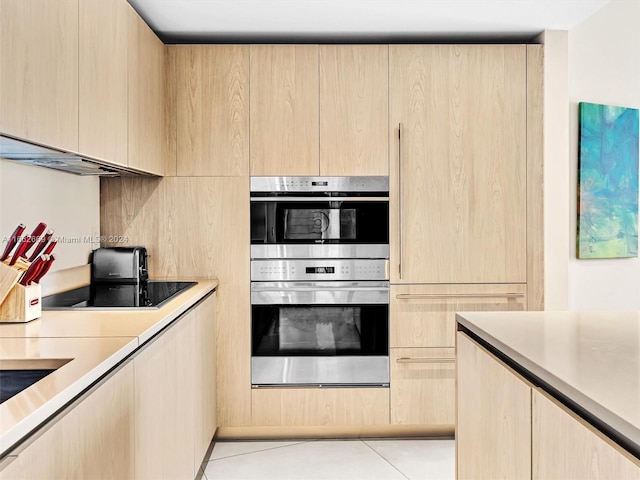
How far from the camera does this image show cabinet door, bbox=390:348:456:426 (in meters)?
3.34

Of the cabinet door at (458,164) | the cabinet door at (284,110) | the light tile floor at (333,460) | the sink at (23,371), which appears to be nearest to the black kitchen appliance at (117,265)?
the cabinet door at (284,110)

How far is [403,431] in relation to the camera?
342 centimetres

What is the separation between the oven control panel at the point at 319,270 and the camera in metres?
3.33

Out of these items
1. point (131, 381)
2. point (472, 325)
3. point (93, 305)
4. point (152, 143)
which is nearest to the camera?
point (131, 381)

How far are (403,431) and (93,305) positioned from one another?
1920mm

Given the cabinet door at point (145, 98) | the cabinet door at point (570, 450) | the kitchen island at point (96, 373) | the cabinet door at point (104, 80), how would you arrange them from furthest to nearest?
the cabinet door at point (145, 98), the cabinet door at point (104, 80), the kitchen island at point (96, 373), the cabinet door at point (570, 450)

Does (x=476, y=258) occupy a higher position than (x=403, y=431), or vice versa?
(x=476, y=258)

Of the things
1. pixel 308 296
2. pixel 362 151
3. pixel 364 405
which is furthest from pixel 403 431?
pixel 362 151

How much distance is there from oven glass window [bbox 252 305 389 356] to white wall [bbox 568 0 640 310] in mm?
1358

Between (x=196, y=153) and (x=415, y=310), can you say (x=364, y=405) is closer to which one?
(x=415, y=310)

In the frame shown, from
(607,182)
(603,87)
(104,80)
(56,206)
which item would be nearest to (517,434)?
(104,80)

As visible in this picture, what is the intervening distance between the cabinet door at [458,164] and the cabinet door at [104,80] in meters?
1.49

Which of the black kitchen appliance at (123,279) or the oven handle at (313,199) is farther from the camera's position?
the oven handle at (313,199)

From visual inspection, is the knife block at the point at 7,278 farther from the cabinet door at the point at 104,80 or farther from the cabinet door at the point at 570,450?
the cabinet door at the point at 570,450
